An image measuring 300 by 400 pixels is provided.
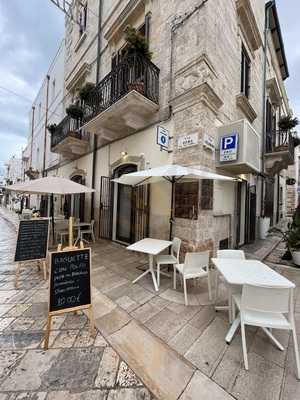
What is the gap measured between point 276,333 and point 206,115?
4.12 meters

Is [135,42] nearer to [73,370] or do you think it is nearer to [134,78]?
[134,78]

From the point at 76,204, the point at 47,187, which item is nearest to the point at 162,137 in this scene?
the point at 47,187

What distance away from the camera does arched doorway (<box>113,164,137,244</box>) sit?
6.35m

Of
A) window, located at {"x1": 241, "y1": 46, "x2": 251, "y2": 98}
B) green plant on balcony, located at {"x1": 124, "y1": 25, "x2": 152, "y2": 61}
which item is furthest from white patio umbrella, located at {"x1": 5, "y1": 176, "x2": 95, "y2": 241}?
window, located at {"x1": 241, "y1": 46, "x2": 251, "y2": 98}

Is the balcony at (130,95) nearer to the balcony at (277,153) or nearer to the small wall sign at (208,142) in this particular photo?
the small wall sign at (208,142)

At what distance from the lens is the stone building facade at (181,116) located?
440cm

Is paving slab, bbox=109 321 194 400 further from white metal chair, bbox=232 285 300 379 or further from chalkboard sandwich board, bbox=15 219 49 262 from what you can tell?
chalkboard sandwich board, bbox=15 219 49 262

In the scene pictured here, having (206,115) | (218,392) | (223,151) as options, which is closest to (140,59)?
(206,115)

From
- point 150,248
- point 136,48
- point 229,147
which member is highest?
point 136,48

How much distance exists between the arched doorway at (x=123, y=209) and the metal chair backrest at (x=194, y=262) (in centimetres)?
322

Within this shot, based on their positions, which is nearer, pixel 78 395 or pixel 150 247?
pixel 78 395

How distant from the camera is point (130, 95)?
4.70m

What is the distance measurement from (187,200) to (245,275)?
2282 mm

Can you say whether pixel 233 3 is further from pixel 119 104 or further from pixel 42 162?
pixel 42 162
